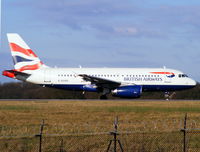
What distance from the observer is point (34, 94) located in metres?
61.0

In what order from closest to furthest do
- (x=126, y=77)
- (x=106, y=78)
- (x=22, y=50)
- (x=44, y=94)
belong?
(x=126, y=77), (x=106, y=78), (x=22, y=50), (x=44, y=94)

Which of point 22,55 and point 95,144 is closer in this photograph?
point 95,144

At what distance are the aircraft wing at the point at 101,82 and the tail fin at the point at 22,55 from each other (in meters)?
6.09

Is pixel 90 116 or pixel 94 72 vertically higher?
pixel 94 72

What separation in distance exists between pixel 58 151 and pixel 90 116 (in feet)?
41.2

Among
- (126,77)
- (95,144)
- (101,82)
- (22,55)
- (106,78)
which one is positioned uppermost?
(22,55)

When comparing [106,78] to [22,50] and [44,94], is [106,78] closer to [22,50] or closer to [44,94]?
[22,50]

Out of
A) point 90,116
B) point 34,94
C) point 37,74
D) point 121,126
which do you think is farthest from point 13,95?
point 121,126

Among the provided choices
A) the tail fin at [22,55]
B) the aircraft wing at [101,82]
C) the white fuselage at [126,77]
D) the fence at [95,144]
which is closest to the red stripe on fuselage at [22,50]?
the tail fin at [22,55]

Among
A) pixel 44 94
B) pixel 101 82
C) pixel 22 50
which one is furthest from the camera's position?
pixel 44 94

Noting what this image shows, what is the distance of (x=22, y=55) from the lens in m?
50.8

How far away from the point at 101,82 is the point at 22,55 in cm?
927

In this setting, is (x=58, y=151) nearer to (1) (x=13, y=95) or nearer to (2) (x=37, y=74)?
(2) (x=37, y=74)

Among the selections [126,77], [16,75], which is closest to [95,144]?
[126,77]
